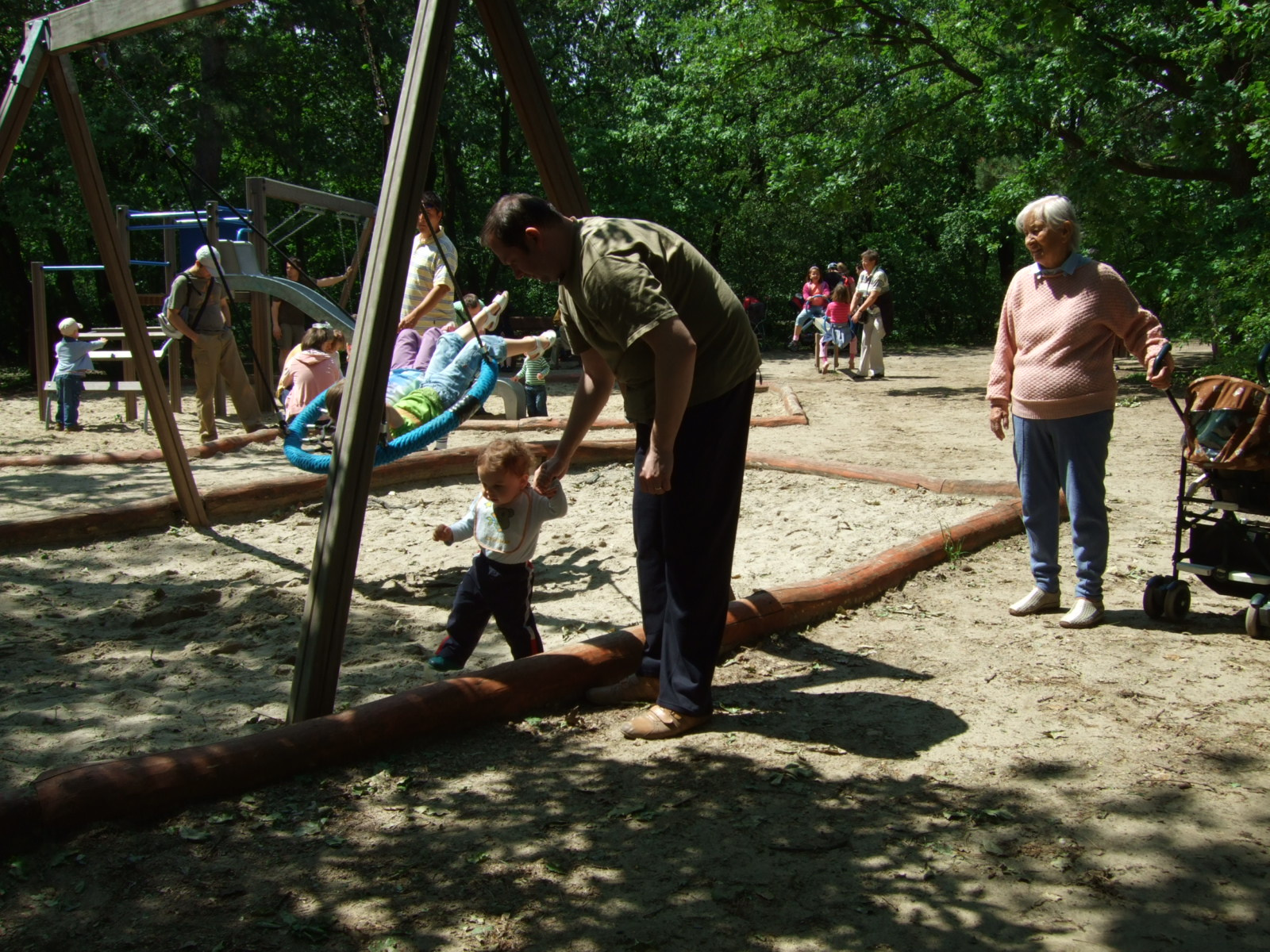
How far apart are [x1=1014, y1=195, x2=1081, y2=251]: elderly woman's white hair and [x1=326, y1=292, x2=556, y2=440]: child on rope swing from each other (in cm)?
291

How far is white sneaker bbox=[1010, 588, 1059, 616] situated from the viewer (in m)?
4.76

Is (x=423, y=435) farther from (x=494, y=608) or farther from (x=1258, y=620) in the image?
(x=1258, y=620)

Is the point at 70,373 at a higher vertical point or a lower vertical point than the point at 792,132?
lower

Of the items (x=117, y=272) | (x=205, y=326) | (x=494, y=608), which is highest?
(x=117, y=272)

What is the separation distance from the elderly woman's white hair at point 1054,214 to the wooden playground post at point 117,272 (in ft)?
15.1

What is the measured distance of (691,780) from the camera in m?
3.16

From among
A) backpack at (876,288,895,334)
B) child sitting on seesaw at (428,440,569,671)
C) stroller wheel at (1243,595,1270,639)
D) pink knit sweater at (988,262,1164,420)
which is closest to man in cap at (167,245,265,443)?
child sitting on seesaw at (428,440,569,671)

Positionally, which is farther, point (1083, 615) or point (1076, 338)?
point (1083, 615)

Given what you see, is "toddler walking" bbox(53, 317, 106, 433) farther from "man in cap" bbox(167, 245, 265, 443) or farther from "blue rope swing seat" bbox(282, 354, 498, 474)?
"blue rope swing seat" bbox(282, 354, 498, 474)

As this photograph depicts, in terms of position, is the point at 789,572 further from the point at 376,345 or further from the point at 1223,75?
the point at 1223,75

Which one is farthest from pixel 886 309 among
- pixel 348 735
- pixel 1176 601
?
pixel 348 735

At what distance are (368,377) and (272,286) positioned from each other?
6.56 m

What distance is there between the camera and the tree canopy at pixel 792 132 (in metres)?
12.1

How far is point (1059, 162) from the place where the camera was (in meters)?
12.7
